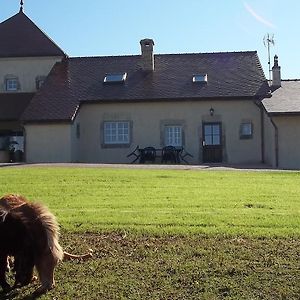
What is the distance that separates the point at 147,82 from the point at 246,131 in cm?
576

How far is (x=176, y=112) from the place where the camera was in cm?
2847

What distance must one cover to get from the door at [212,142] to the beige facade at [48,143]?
6.68 metres

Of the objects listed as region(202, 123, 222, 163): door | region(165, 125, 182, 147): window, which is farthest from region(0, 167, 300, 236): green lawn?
region(165, 125, 182, 147): window

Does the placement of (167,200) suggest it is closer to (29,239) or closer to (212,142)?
(29,239)

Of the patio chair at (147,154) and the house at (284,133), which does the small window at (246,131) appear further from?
the patio chair at (147,154)

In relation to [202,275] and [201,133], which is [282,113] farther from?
[202,275]

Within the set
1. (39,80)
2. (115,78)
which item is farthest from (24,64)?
(115,78)

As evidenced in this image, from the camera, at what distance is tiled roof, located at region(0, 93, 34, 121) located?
30.4 meters

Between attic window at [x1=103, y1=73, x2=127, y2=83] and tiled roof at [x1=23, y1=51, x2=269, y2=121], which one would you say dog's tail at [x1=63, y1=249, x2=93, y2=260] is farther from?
attic window at [x1=103, y1=73, x2=127, y2=83]

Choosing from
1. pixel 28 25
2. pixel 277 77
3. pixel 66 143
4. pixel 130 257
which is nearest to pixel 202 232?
pixel 130 257

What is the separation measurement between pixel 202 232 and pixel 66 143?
63.5 ft

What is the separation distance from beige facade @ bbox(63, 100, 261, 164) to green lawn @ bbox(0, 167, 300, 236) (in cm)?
979

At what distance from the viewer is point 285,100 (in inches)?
1058

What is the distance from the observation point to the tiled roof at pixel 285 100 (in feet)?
82.3
